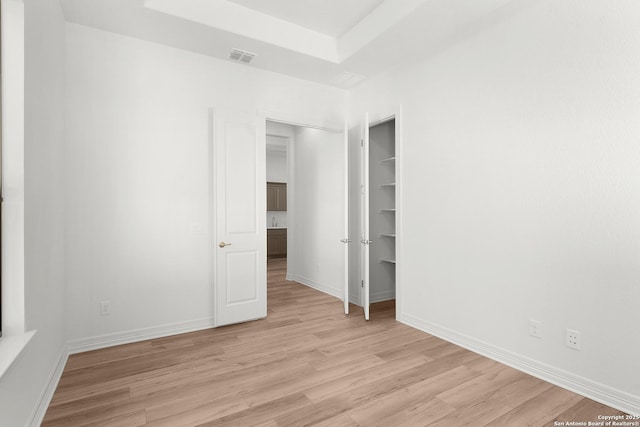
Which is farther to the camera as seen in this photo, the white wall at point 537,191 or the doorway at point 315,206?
the doorway at point 315,206

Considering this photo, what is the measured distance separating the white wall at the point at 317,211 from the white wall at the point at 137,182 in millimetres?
1727

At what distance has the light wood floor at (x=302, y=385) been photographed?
2033mm

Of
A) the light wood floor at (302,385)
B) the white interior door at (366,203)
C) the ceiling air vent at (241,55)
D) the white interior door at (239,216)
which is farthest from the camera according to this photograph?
the white interior door at (366,203)

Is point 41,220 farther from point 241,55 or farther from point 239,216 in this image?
point 241,55

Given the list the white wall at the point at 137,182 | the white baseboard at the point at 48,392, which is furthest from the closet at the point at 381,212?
the white baseboard at the point at 48,392

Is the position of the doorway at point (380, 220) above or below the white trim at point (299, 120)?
below

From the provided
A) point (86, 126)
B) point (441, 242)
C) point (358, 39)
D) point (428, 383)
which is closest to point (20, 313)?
point (86, 126)

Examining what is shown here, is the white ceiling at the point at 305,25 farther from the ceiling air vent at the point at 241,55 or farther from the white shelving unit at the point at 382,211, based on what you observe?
the white shelving unit at the point at 382,211

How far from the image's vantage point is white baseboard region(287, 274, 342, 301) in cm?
490

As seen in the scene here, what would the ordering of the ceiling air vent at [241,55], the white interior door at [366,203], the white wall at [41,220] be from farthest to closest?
the white interior door at [366,203]
the ceiling air vent at [241,55]
the white wall at [41,220]

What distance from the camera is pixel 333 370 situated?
8.59ft

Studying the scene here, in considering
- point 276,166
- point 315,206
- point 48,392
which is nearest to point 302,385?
point 48,392

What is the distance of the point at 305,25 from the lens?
139 inches

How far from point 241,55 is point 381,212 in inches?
104
